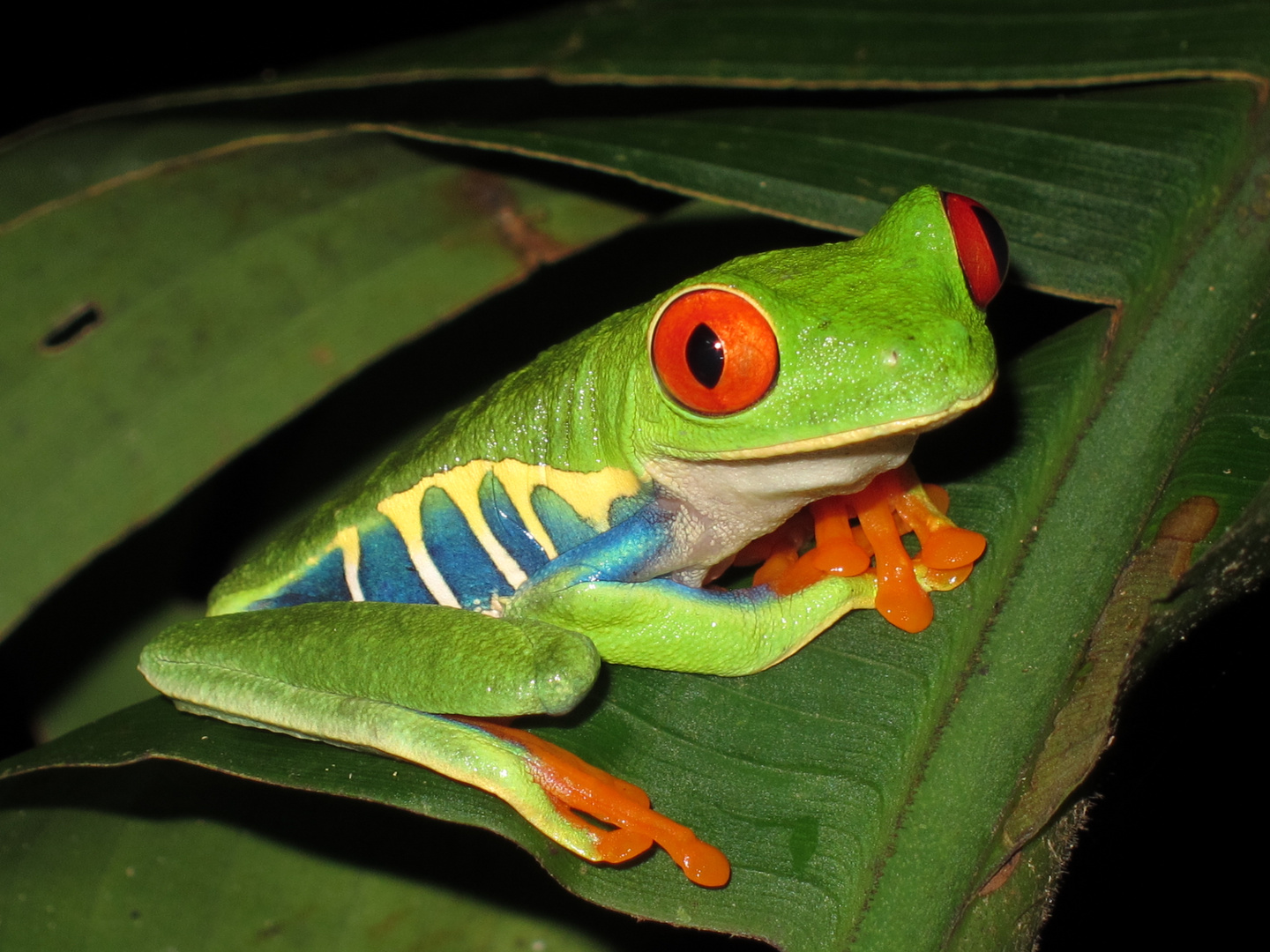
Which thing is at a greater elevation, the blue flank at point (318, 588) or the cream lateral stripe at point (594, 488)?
the cream lateral stripe at point (594, 488)

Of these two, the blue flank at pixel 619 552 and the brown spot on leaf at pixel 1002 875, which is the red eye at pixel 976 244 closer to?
the blue flank at pixel 619 552

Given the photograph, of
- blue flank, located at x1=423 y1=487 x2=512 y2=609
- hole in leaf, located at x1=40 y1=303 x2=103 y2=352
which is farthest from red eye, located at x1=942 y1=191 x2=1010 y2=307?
hole in leaf, located at x1=40 y1=303 x2=103 y2=352

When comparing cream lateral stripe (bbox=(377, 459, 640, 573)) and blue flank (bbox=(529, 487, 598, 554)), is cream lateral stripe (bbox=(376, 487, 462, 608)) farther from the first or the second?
blue flank (bbox=(529, 487, 598, 554))

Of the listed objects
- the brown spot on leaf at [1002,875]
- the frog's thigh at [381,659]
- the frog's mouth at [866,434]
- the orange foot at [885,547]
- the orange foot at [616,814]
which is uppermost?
the frog's mouth at [866,434]

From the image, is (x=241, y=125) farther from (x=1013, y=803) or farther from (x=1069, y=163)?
(x=1013, y=803)

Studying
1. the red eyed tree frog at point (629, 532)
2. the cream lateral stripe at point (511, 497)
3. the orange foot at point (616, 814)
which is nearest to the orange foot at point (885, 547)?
the red eyed tree frog at point (629, 532)

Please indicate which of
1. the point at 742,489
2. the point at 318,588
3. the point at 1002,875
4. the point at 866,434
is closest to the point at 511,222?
→ the point at 318,588

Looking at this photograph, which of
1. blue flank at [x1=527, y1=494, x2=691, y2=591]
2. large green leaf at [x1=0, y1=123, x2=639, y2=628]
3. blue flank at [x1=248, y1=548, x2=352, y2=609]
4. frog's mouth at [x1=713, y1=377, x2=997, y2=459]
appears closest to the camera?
frog's mouth at [x1=713, y1=377, x2=997, y2=459]
